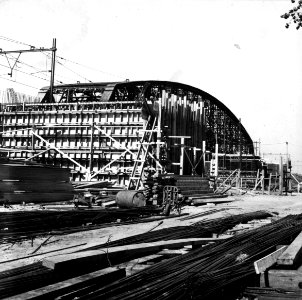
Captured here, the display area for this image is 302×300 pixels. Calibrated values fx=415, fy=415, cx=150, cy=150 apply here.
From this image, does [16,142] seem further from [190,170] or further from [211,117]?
[211,117]

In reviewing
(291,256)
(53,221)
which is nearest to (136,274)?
(291,256)

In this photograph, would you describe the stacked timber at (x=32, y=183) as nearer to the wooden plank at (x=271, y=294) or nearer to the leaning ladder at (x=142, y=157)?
the leaning ladder at (x=142, y=157)

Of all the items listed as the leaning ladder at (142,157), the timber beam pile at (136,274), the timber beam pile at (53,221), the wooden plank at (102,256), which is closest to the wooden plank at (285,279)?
the timber beam pile at (136,274)

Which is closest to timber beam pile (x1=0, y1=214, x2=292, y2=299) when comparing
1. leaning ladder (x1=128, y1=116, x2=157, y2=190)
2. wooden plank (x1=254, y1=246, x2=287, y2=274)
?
wooden plank (x1=254, y1=246, x2=287, y2=274)

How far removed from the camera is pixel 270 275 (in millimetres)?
4625

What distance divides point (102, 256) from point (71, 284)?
1274 millimetres

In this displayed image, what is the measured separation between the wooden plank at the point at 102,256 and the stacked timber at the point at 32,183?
8.97m

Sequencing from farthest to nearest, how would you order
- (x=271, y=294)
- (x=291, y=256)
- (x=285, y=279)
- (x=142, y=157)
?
(x=142, y=157), (x=291, y=256), (x=285, y=279), (x=271, y=294)

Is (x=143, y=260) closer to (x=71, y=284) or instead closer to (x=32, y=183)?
(x=71, y=284)

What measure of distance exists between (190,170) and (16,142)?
41.1ft

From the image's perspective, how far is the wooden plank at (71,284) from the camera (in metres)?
3.95

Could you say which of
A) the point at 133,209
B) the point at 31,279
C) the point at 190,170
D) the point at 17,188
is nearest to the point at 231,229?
the point at 133,209

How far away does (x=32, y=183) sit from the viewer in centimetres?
1545

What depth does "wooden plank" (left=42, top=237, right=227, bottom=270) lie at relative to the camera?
497 centimetres
